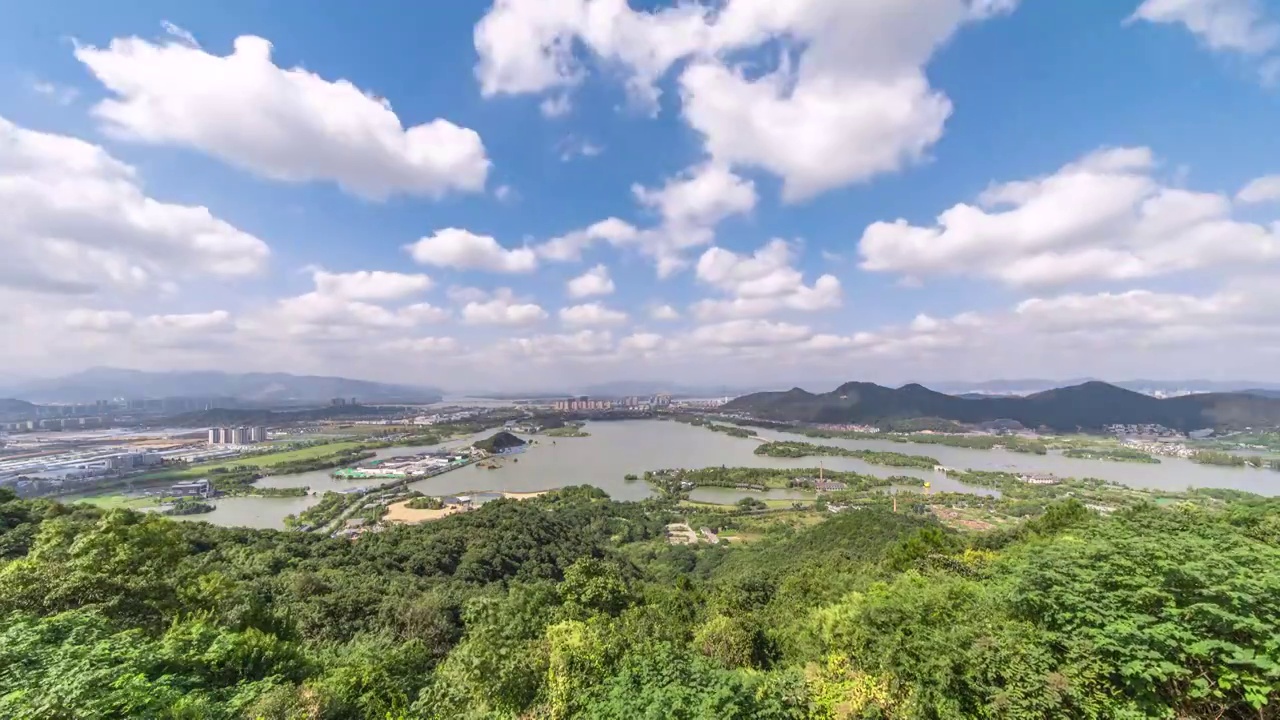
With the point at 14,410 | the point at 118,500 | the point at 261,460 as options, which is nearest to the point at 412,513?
the point at 118,500

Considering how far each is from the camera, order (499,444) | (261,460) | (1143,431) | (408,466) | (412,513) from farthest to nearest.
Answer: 1. (1143,431)
2. (499,444)
3. (261,460)
4. (408,466)
5. (412,513)

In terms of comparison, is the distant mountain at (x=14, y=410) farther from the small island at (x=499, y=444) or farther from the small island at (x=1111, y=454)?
the small island at (x=1111, y=454)

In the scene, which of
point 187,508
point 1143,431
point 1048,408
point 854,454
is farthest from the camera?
point 1048,408

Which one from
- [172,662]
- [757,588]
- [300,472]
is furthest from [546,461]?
[172,662]

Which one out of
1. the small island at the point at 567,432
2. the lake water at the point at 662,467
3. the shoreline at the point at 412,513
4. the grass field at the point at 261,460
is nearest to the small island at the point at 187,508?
the lake water at the point at 662,467

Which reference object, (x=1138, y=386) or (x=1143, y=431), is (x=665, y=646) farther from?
(x=1138, y=386)
